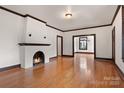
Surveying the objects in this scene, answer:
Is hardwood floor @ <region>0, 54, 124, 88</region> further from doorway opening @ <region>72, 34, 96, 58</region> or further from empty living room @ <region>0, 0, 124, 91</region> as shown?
doorway opening @ <region>72, 34, 96, 58</region>

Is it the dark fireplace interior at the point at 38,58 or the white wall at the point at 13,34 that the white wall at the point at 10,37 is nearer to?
the white wall at the point at 13,34

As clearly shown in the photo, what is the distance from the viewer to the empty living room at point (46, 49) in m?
2.92

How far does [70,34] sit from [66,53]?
1.71m

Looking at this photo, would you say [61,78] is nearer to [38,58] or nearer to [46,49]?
[38,58]

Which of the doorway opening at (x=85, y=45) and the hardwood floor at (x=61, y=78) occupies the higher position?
the doorway opening at (x=85, y=45)

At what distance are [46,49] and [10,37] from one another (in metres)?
2.17

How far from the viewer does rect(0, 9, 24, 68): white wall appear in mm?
3895

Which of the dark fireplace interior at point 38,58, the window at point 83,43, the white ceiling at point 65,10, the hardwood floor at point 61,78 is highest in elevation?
the white ceiling at point 65,10

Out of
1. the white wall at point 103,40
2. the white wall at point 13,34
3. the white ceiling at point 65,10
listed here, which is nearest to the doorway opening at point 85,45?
the white wall at point 103,40

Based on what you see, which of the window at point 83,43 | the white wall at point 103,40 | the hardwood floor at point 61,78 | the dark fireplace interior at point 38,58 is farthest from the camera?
the window at point 83,43

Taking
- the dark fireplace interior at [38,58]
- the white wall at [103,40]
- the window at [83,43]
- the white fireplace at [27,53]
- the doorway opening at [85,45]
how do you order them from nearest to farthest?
the white fireplace at [27,53] → the dark fireplace interior at [38,58] → the white wall at [103,40] → the doorway opening at [85,45] → the window at [83,43]

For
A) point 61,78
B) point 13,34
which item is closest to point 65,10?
point 13,34

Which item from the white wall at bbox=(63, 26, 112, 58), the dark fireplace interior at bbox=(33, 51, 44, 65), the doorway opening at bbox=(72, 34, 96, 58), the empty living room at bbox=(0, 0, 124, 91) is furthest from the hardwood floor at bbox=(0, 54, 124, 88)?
the doorway opening at bbox=(72, 34, 96, 58)
